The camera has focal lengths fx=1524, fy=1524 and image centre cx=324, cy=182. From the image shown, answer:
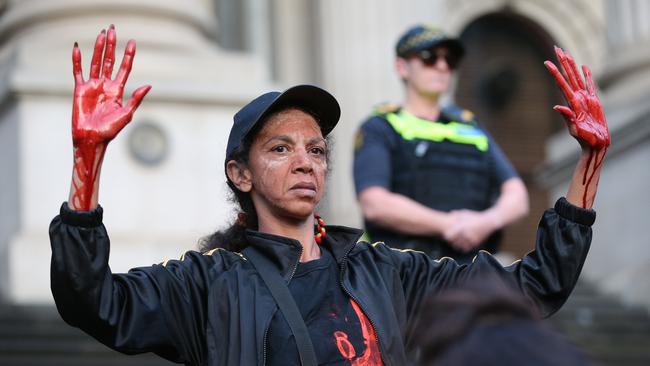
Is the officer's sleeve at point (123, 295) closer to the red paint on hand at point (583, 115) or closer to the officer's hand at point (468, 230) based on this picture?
the red paint on hand at point (583, 115)

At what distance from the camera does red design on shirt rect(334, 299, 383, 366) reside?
138 inches

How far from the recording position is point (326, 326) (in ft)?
11.6

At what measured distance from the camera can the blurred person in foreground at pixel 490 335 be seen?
75.0 inches

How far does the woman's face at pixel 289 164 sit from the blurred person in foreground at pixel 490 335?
1.79 metres

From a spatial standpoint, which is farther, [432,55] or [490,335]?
[432,55]

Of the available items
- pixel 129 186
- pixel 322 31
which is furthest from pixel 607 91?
pixel 129 186

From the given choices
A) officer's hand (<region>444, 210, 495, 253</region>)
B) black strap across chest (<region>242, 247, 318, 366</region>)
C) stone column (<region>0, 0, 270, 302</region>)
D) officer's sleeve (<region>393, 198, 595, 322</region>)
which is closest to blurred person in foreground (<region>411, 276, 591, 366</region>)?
black strap across chest (<region>242, 247, 318, 366</region>)

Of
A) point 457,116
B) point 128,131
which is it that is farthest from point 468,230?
point 128,131

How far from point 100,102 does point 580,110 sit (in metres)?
1.22

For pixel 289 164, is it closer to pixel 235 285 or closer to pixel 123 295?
pixel 235 285

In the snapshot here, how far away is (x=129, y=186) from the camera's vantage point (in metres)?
10.1

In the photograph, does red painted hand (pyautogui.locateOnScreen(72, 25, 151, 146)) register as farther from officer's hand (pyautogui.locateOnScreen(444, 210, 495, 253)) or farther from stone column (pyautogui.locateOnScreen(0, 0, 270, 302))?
stone column (pyautogui.locateOnScreen(0, 0, 270, 302))

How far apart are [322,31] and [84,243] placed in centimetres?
1053

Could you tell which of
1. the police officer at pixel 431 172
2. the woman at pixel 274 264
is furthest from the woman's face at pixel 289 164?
the police officer at pixel 431 172
